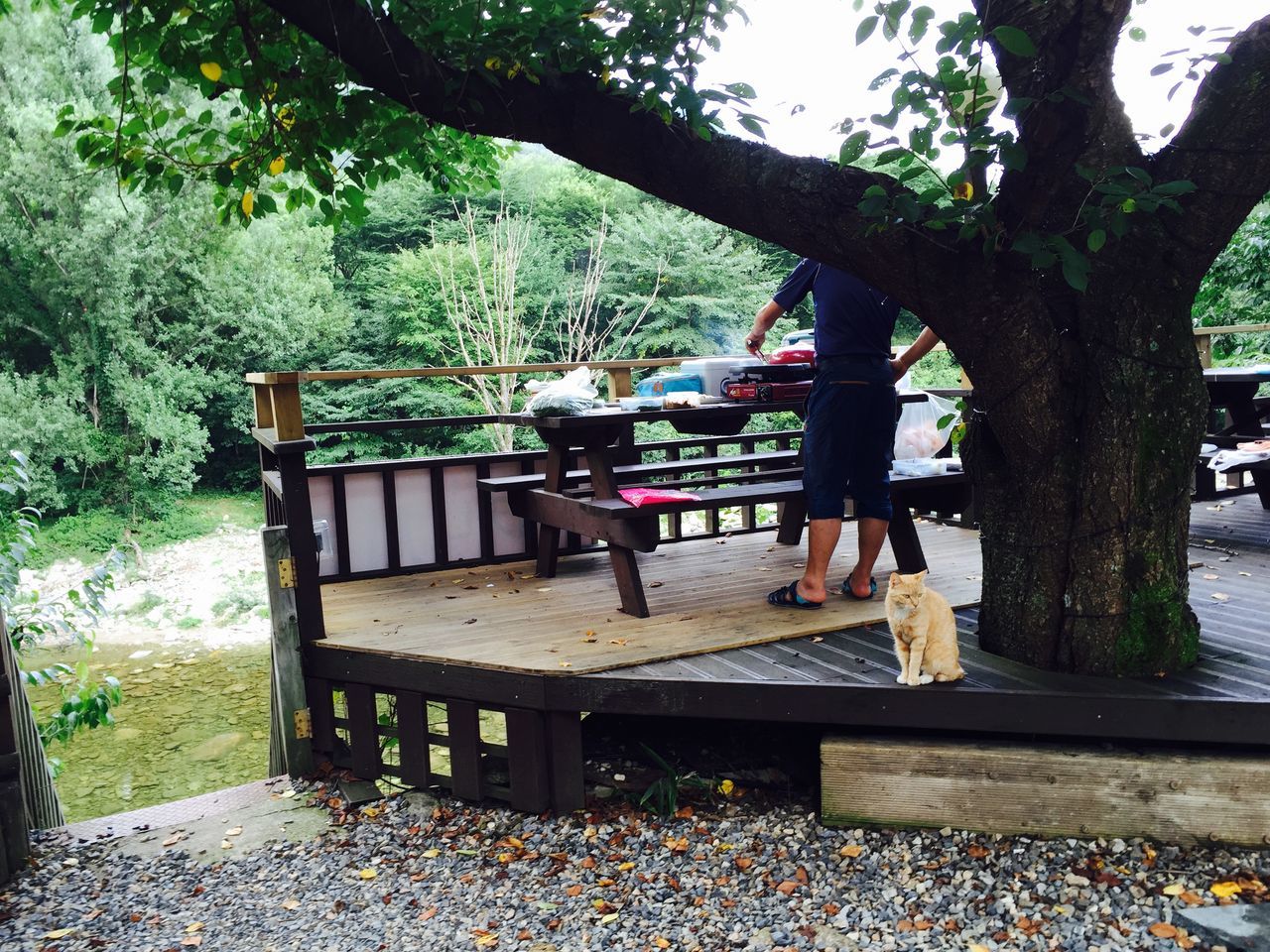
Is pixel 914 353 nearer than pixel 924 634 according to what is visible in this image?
No

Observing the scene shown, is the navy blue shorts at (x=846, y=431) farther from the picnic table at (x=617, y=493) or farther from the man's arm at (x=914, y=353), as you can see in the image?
the picnic table at (x=617, y=493)

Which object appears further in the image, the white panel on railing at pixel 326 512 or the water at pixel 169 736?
the water at pixel 169 736

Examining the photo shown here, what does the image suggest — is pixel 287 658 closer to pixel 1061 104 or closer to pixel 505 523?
pixel 505 523

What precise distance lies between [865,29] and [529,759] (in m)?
2.65

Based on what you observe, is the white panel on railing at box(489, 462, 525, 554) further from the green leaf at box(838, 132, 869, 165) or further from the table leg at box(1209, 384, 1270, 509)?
the table leg at box(1209, 384, 1270, 509)

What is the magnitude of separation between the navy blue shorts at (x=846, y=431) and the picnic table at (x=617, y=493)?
47 cm

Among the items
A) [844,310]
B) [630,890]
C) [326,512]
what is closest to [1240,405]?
[844,310]

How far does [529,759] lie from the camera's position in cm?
370

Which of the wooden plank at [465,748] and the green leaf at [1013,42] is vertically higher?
the green leaf at [1013,42]

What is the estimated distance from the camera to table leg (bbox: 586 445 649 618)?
433cm

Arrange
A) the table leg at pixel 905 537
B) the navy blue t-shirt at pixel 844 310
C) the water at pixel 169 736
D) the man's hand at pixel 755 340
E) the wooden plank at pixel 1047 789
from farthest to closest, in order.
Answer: the water at pixel 169 736
the table leg at pixel 905 537
the man's hand at pixel 755 340
the navy blue t-shirt at pixel 844 310
the wooden plank at pixel 1047 789

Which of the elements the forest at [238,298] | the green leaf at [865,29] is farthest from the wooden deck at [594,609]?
the forest at [238,298]

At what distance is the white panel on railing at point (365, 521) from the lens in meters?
5.32

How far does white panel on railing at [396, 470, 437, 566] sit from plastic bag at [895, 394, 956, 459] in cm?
262
